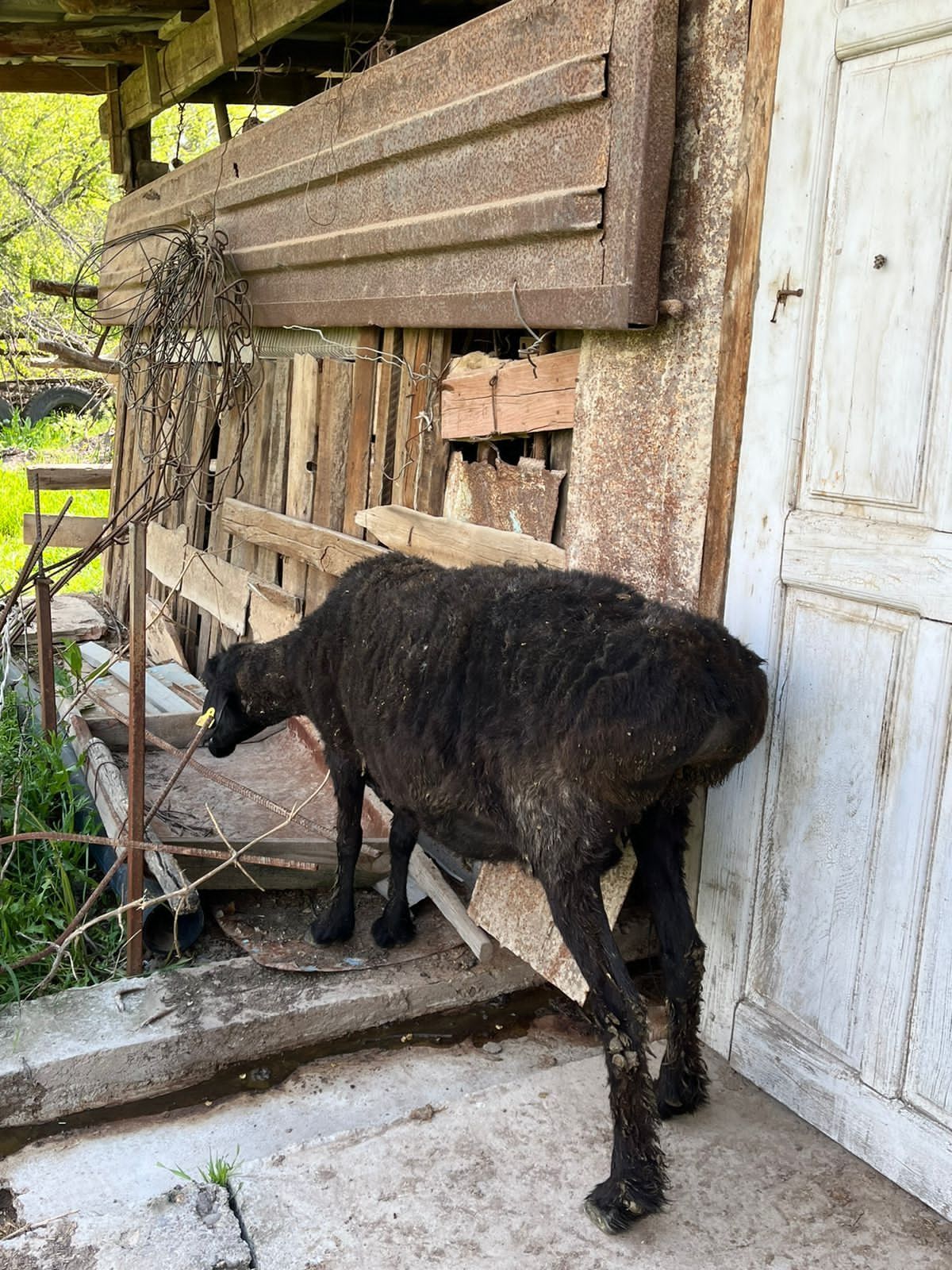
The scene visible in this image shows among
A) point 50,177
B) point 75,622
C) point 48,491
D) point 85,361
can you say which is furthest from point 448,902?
point 50,177

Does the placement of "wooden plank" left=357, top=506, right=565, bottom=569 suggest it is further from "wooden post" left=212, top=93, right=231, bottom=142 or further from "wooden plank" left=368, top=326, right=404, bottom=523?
"wooden post" left=212, top=93, right=231, bottom=142

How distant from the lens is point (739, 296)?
3289 millimetres

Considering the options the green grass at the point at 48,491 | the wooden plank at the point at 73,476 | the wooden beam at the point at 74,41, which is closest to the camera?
the wooden beam at the point at 74,41

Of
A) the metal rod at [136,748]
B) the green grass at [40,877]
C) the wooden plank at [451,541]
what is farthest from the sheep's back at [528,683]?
the green grass at [40,877]

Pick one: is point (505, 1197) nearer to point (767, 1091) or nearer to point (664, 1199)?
point (664, 1199)

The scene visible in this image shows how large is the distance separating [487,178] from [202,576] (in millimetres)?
4522

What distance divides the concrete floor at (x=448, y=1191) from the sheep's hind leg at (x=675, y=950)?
102mm

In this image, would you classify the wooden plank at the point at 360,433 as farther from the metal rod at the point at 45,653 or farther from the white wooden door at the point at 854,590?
the white wooden door at the point at 854,590

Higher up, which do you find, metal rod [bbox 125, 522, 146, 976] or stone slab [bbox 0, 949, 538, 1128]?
metal rod [bbox 125, 522, 146, 976]

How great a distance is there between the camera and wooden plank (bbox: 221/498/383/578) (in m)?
5.72

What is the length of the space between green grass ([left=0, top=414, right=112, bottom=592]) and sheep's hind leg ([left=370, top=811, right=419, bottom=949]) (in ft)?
21.2

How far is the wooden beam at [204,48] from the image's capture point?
6.00m

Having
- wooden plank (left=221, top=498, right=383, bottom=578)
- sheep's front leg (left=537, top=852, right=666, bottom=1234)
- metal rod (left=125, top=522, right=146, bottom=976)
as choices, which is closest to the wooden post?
wooden plank (left=221, top=498, right=383, bottom=578)

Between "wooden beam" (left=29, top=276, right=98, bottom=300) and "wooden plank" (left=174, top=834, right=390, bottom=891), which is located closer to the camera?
"wooden plank" (left=174, top=834, right=390, bottom=891)
